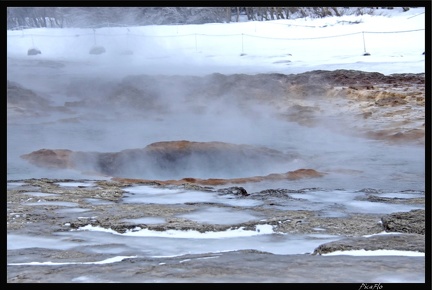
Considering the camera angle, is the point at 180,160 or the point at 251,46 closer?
the point at 180,160

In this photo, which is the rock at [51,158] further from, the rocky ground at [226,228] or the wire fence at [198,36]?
the wire fence at [198,36]

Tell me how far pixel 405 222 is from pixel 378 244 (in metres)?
0.57

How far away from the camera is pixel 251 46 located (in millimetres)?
15281

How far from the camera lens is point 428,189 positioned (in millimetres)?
3068

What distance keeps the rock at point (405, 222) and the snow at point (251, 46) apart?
7389mm

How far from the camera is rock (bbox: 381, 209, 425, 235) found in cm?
367

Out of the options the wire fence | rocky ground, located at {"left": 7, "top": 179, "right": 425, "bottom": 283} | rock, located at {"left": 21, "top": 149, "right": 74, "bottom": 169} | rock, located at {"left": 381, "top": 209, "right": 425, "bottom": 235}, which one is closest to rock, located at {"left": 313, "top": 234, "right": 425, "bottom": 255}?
rocky ground, located at {"left": 7, "top": 179, "right": 425, "bottom": 283}

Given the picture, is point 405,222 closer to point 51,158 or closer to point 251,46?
point 51,158

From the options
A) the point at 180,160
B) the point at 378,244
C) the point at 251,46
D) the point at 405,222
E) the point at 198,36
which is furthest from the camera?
the point at 251,46

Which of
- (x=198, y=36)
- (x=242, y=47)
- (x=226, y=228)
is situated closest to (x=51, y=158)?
(x=226, y=228)
